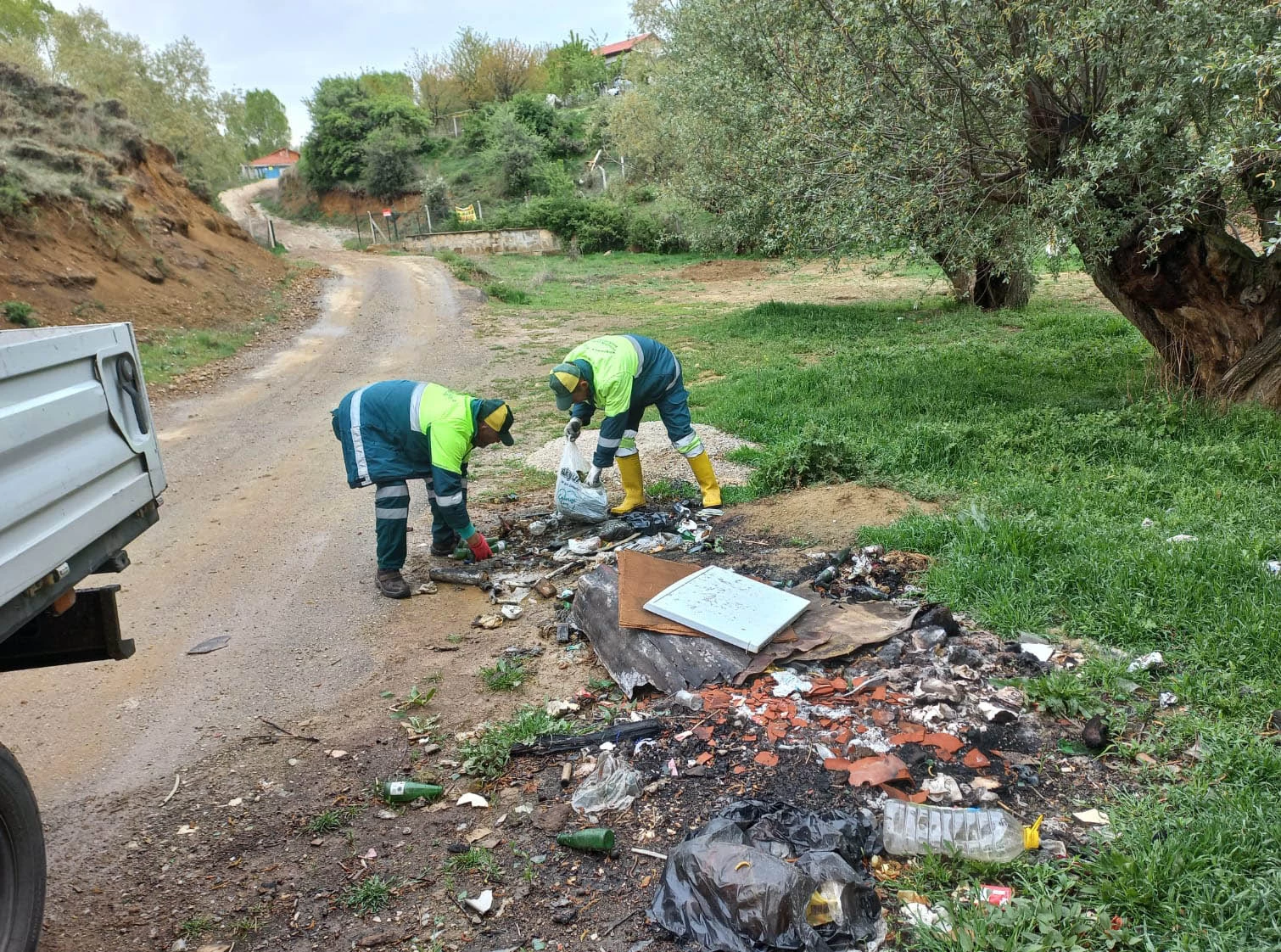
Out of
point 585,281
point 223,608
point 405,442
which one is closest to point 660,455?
point 405,442

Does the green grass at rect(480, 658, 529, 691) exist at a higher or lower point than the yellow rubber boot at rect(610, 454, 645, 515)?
lower

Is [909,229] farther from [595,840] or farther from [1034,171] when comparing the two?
[595,840]

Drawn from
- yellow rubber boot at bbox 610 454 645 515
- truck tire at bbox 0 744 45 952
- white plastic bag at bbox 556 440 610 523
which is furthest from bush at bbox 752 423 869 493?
truck tire at bbox 0 744 45 952

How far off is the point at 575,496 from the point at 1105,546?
3543 mm

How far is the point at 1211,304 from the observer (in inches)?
301

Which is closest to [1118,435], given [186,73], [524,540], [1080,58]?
[1080,58]

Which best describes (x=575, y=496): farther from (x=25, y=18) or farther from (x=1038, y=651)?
(x=25, y=18)

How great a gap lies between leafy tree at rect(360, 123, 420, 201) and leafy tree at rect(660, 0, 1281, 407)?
4212 centimetres

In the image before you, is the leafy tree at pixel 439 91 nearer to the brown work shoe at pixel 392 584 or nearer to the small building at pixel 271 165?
the small building at pixel 271 165

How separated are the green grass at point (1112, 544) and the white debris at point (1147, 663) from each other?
0.05 meters

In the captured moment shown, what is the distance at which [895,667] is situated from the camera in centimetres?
399

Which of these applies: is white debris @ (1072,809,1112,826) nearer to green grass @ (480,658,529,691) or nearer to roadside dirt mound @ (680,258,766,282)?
green grass @ (480,658,529,691)

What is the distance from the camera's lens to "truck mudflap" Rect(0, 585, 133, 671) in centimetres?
298

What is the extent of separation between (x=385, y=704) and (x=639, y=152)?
29.2m
